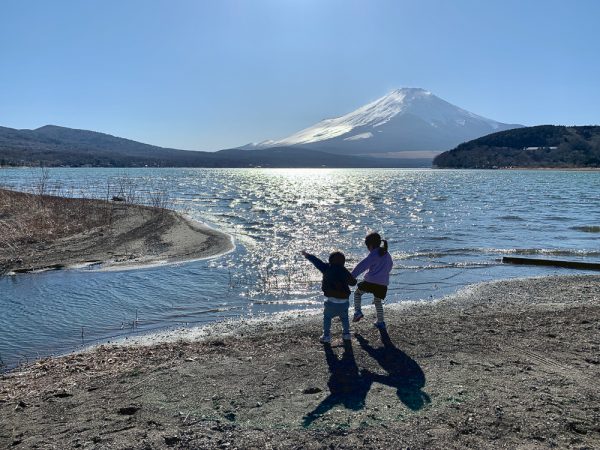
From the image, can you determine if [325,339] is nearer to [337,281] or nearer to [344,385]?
[337,281]

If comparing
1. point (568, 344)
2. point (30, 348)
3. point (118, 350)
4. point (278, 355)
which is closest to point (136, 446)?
point (278, 355)

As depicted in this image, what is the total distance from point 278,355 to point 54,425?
3.73m

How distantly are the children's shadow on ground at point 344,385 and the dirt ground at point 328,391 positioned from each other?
0.03 m

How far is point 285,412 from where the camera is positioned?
6.38 meters

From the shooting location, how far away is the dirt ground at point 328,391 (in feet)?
18.8

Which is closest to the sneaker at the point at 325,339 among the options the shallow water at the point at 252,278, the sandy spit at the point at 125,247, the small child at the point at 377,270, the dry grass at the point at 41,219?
the small child at the point at 377,270

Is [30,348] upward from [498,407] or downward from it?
downward

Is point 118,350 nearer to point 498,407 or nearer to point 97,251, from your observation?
point 498,407

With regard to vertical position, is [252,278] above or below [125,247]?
below

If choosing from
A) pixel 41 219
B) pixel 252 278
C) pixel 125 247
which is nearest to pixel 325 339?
pixel 252 278

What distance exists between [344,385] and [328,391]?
32cm

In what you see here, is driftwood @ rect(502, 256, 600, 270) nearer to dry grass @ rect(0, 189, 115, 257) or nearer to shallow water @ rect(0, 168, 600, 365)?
shallow water @ rect(0, 168, 600, 365)

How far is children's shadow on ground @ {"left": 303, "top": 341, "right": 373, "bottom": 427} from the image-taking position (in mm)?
6516

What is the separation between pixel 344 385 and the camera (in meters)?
7.29
